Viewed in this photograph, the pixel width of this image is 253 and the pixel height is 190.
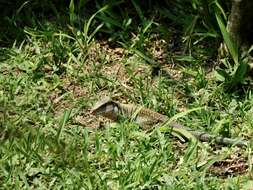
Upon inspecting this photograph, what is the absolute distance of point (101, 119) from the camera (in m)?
4.84

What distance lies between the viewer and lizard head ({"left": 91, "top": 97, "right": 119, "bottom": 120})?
4707 millimetres

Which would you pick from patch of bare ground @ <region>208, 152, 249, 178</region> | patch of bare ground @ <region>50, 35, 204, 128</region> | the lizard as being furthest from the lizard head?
patch of bare ground @ <region>208, 152, 249, 178</region>

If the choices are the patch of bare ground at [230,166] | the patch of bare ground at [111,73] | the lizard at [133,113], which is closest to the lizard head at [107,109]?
the lizard at [133,113]

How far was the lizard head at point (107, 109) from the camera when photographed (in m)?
4.71

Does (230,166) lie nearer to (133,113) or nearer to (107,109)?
(133,113)

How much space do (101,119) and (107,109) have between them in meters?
0.15

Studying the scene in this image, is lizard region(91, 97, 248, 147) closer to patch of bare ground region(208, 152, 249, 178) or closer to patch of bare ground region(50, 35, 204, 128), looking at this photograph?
patch of bare ground region(50, 35, 204, 128)

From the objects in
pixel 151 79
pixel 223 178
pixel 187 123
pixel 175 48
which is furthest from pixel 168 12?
pixel 223 178

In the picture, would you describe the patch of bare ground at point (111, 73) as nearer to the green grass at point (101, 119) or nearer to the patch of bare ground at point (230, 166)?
the green grass at point (101, 119)

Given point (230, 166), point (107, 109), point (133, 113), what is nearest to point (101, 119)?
point (107, 109)

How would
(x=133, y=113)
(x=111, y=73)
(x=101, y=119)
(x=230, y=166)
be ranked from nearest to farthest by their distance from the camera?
(x=230, y=166) → (x=133, y=113) → (x=101, y=119) → (x=111, y=73)

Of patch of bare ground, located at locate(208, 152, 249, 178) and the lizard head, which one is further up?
patch of bare ground, located at locate(208, 152, 249, 178)

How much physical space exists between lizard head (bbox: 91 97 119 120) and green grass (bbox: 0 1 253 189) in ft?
0.27

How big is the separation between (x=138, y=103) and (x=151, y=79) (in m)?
0.32
